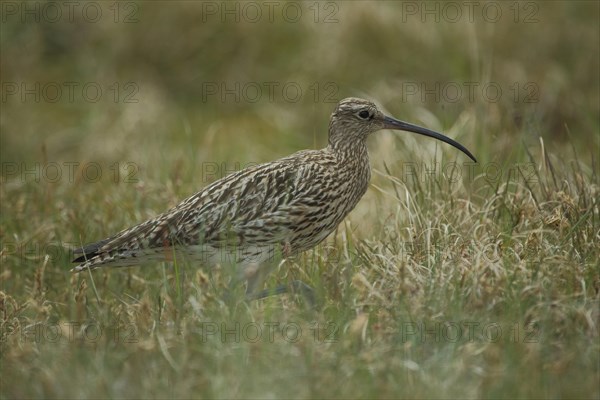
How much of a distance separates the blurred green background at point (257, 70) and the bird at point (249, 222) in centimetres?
264

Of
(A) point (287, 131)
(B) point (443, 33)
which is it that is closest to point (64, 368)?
(A) point (287, 131)

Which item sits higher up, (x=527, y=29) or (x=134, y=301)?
(x=527, y=29)

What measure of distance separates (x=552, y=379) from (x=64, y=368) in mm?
2242

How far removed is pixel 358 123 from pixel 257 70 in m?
4.70

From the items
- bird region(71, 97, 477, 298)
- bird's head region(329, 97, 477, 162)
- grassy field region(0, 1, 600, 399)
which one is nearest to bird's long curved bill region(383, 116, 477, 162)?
bird's head region(329, 97, 477, 162)

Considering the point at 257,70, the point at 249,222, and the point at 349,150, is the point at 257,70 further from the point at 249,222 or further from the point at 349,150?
the point at 249,222

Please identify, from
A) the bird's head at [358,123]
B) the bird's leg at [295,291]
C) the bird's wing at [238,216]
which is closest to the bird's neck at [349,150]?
the bird's head at [358,123]

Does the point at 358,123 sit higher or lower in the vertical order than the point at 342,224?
higher

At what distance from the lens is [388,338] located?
17.4 feet

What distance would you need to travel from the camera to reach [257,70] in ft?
38.4

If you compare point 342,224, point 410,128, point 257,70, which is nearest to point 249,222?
point 410,128

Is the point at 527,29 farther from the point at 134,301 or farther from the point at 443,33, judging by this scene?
the point at 134,301

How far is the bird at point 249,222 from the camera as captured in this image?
655 cm

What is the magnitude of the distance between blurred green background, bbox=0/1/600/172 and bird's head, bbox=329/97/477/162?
7.03 ft
